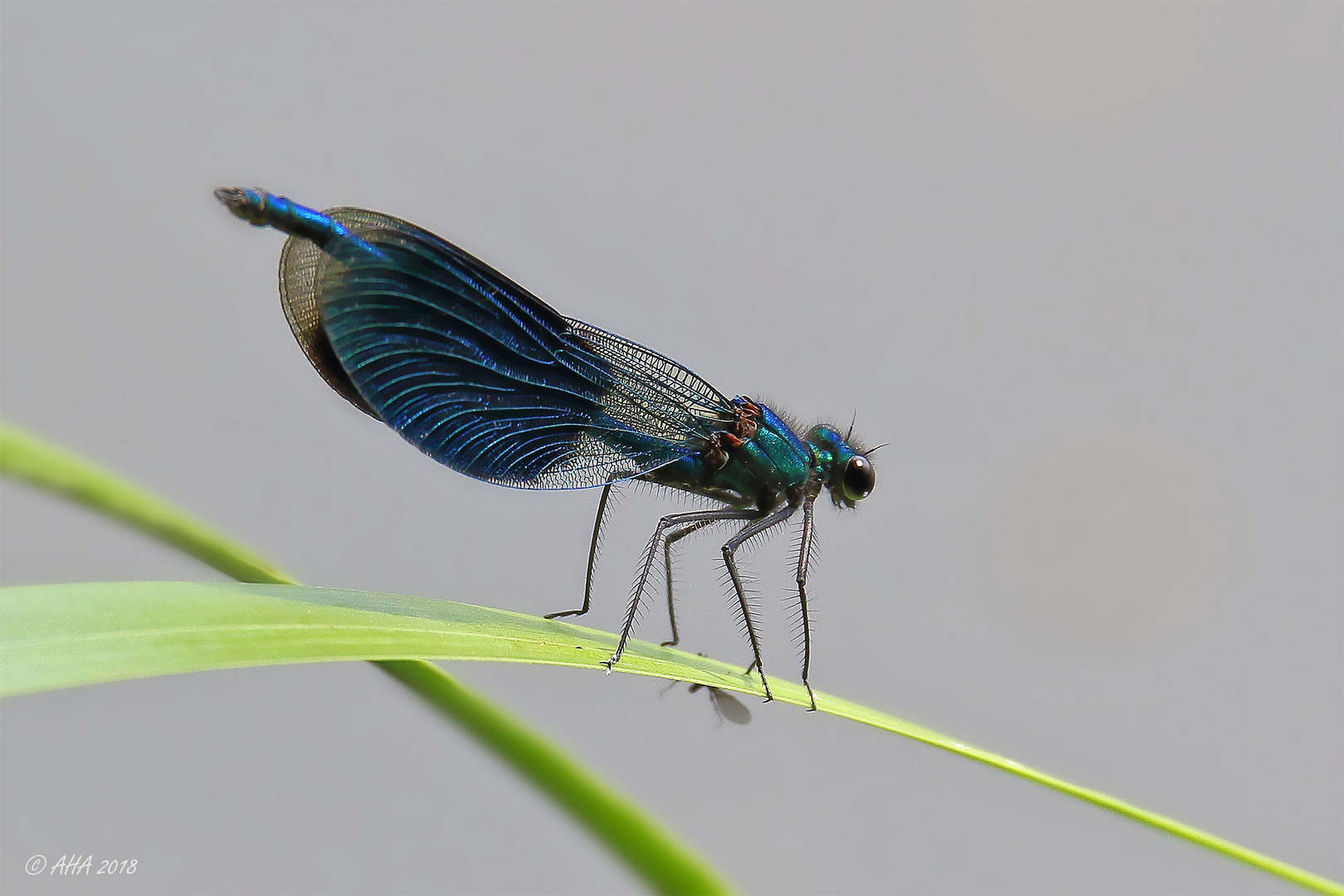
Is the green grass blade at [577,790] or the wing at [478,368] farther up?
the wing at [478,368]

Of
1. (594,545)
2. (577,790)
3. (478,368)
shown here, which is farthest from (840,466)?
(577,790)

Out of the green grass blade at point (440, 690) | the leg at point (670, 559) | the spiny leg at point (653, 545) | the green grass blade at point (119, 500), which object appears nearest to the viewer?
the green grass blade at point (440, 690)

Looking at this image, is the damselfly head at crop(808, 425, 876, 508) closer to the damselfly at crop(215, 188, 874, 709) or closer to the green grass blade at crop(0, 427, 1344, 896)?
the damselfly at crop(215, 188, 874, 709)

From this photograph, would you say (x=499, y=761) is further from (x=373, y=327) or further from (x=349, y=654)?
(x=373, y=327)

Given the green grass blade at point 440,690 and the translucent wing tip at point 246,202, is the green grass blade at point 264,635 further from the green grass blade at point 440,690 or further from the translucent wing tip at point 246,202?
the translucent wing tip at point 246,202

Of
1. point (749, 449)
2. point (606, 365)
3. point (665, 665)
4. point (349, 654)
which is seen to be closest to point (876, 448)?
point (749, 449)

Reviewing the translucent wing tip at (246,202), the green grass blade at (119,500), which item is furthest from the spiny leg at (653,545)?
the translucent wing tip at (246,202)

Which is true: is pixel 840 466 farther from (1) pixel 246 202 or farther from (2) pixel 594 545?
(1) pixel 246 202
